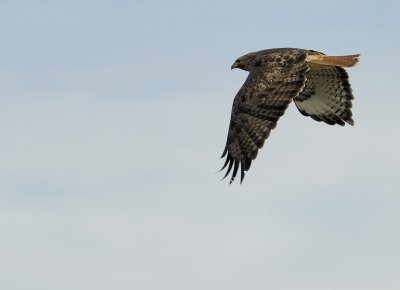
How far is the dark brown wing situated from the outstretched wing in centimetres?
183

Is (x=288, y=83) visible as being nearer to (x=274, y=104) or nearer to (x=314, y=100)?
(x=274, y=104)

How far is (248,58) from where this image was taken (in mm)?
32875

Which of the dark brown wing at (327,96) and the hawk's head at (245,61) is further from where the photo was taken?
the hawk's head at (245,61)

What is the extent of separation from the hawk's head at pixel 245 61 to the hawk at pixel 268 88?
0.39 ft

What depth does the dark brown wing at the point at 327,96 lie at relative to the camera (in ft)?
106

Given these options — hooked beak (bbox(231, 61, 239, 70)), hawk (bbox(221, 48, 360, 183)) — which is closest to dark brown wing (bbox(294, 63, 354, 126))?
hawk (bbox(221, 48, 360, 183))

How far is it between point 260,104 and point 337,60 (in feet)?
8.24

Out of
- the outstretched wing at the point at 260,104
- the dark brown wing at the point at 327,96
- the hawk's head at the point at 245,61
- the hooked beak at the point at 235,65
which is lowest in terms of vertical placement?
the outstretched wing at the point at 260,104

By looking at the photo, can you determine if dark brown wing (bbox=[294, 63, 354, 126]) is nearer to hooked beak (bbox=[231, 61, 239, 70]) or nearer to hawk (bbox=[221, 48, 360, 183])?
hawk (bbox=[221, 48, 360, 183])

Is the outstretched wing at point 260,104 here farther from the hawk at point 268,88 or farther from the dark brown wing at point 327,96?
the dark brown wing at point 327,96

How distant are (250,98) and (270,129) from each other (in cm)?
90

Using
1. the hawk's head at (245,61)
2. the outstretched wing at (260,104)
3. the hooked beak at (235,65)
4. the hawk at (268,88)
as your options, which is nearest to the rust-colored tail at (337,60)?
the hawk at (268,88)

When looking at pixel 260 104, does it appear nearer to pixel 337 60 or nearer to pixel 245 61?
pixel 337 60

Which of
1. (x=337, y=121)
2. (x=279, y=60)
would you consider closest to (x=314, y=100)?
(x=337, y=121)
